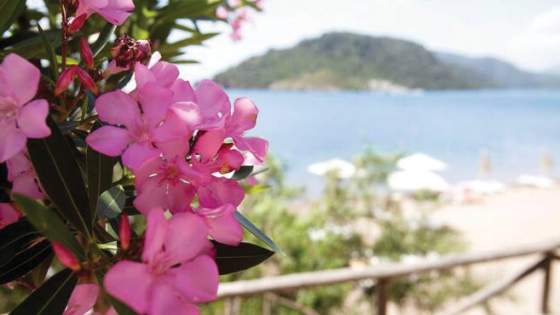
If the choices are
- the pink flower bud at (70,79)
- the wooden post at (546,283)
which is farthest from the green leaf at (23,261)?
the wooden post at (546,283)

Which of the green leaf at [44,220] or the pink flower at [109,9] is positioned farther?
the pink flower at [109,9]

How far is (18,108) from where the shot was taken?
302 mm

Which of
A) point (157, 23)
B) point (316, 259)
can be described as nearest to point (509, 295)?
point (316, 259)

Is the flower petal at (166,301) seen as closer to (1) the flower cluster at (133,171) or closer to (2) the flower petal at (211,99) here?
(1) the flower cluster at (133,171)

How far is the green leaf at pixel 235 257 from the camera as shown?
1.22 ft

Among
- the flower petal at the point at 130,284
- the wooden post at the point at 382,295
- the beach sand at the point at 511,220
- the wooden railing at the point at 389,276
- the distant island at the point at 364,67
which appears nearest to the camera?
the flower petal at the point at 130,284

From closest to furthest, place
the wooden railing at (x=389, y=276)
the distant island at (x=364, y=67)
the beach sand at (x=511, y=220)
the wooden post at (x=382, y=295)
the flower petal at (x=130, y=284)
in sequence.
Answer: the flower petal at (x=130, y=284), the wooden railing at (x=389, y=276), the wooden post at (x=382, y=295), the beach sand at (x=511, y=220), the distant island at (x=364, y=67)

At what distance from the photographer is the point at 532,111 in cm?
4900

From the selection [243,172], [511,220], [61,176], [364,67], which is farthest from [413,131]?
[61,176]

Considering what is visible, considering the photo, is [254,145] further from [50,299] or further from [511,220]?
[511,220]

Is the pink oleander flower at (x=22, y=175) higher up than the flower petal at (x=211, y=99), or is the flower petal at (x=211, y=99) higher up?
the flower petal at (x=211, y=99)

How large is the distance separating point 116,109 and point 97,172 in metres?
0.05

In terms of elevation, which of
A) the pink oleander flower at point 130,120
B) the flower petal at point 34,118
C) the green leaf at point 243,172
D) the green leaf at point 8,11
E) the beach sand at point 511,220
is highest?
the green leaf at point 8,11

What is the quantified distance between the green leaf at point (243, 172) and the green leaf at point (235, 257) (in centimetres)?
6
